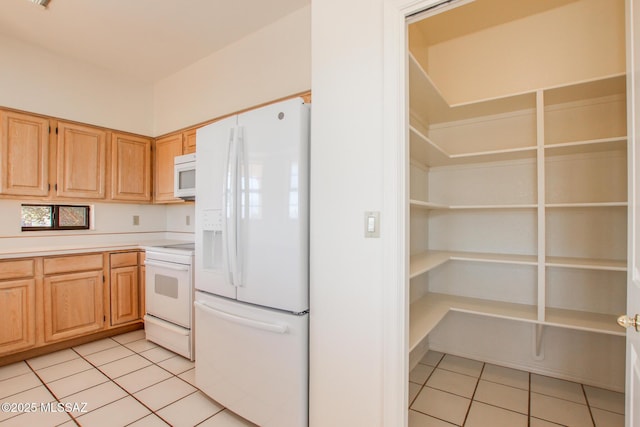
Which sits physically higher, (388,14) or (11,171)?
(388,14)

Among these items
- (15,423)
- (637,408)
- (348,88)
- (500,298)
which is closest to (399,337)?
(637,408)

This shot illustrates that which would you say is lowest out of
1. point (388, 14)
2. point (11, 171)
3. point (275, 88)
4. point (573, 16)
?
point (11, 171)

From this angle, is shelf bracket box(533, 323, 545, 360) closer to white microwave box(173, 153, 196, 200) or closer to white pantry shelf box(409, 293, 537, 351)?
white pantry shelf box(409, 293, 537, 351)

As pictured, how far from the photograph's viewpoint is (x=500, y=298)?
7.89ft

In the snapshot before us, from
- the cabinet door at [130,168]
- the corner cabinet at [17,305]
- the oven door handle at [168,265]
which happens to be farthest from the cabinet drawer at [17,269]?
the cabinet door at [130,168]

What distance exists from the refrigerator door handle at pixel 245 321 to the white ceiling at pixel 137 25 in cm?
233

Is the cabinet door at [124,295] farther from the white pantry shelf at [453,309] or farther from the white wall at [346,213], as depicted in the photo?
the white pantry shelf at [453,309]

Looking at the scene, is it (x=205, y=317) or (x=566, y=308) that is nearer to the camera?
(x=205, y=317)

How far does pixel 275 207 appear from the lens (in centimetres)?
156

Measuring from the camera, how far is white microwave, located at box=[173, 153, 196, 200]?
280 cm

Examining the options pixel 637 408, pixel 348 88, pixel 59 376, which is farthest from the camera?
pixel 59 376

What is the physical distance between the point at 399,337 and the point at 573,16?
2.57 meters

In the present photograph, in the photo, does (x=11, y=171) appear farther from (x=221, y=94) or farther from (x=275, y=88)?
(x=275, y=88)

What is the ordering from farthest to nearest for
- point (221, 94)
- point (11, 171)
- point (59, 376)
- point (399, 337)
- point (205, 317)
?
1. point (221, 94)
2. point (11, 171)
3. point (59, 376)
4. point (205, 317)
5. point (399, 337)
